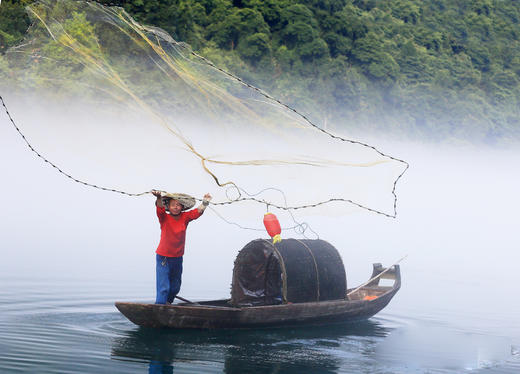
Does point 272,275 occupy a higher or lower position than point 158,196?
lower

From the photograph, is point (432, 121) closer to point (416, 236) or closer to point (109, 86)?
point (416, 236)

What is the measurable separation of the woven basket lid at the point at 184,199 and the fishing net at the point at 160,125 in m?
0.13

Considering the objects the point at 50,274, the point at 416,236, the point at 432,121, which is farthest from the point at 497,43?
the point at 50,274

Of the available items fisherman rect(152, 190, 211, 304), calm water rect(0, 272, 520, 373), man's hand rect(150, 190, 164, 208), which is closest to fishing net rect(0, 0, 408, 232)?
man's hand rect(150, 190, 164, 208)

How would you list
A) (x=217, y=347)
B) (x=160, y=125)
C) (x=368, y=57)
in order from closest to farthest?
(x=160, y=125)
(x=217, y=347)
(x=368, y=57)

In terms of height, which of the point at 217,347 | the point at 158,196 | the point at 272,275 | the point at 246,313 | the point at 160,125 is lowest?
the point at 217,347

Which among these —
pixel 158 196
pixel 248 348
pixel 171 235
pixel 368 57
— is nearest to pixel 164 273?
pixel 171 235

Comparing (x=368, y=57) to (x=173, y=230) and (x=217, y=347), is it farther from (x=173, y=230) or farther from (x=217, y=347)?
(x=217, y=347)

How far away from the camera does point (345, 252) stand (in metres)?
32.9

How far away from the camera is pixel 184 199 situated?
1191cm

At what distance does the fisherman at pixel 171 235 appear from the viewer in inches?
476

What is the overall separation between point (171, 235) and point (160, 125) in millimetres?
2156

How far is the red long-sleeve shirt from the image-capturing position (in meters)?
12.2

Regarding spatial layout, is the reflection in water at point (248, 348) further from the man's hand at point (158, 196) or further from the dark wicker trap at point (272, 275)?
the man's hand at point (158, 196)
